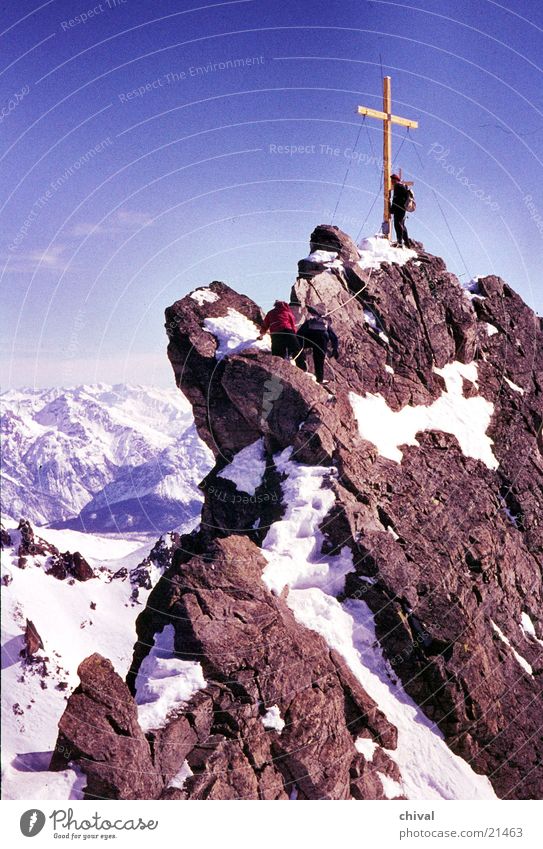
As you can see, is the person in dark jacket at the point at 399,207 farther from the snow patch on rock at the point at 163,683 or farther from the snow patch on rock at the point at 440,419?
the snow patch on rock at the point at 163,683

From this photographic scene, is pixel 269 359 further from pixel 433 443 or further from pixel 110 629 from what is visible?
pixel 110 629

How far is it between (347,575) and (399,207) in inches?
539

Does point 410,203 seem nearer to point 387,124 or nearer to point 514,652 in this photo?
point 387,124

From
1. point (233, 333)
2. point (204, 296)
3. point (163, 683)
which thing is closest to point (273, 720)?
point (163, 683)

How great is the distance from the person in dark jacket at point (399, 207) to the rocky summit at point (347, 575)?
0.83 m

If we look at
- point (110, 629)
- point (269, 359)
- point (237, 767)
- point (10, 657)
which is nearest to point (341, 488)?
point (269, 359)

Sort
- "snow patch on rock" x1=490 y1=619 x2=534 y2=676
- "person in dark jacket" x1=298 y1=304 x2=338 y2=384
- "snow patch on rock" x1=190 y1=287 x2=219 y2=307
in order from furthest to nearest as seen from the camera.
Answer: "snow patch on rock" x1=190 y1=287 x2=219 y2=307, "person in dark jacket" x1=298 y1=304 x2=338 y2=384, "snow patch on rock" x1=490 y1=619 x2=534 y2=676

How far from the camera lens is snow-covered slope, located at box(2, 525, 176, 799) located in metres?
9.54

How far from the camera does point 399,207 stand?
2277cm

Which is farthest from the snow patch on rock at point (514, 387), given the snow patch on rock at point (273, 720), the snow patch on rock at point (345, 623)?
the snow patch on rock at point (273, 720)

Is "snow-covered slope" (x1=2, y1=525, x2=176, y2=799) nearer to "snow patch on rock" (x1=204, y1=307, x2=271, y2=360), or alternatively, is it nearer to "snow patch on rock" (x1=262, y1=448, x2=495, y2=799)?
"snow patch on rock" (x1=262, y1=448, x2=495, y2=799)
